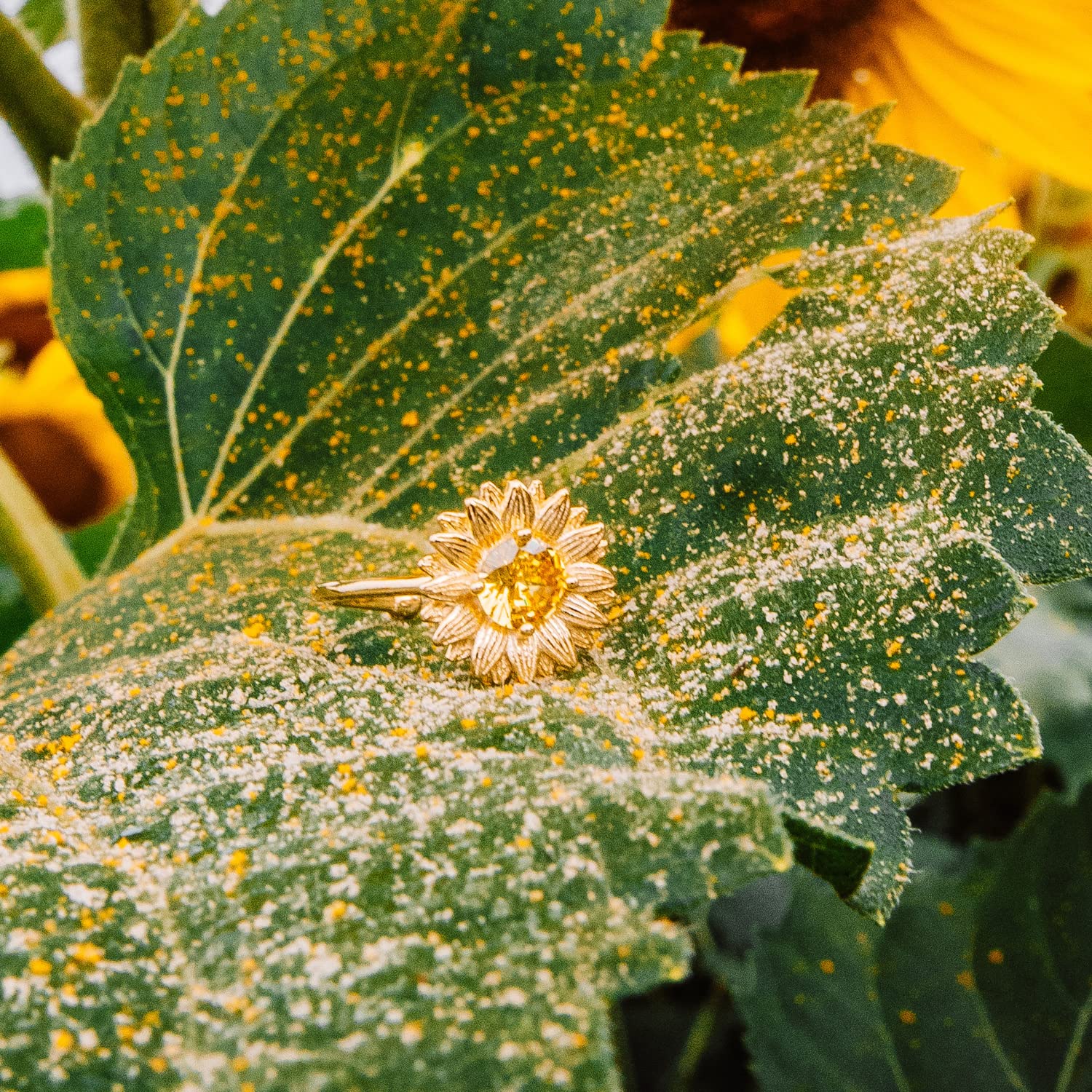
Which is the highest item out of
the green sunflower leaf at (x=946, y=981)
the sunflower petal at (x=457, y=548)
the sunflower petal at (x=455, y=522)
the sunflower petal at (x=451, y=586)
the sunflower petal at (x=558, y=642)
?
the sunflower petal at (x=455, y=522)

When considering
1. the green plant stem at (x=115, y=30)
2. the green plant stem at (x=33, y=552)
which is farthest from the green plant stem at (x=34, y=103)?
the green plant stem at (x=33, y=552)

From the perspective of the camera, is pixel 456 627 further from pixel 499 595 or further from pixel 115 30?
pixel 115 30

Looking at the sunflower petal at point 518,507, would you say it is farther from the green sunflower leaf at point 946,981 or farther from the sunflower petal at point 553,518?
the green sunflower leaf at point 946,981

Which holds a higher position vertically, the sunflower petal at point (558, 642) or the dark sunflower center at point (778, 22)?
the dark sunflower center at point (778, 22)

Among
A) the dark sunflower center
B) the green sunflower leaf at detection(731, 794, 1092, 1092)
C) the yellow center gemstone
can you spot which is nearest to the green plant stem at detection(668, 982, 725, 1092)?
the green sunflower leaf at detection(731, 794, 1092, 1092)

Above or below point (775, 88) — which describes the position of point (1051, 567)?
below

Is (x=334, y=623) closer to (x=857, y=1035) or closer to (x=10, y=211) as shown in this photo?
(x=857, y=1035)

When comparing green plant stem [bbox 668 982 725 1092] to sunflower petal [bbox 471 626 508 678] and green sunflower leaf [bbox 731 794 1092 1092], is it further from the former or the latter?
sunflower petal [bbox 471 626 508 678]

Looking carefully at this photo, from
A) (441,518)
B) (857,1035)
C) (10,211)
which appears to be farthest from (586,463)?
(10,211)
